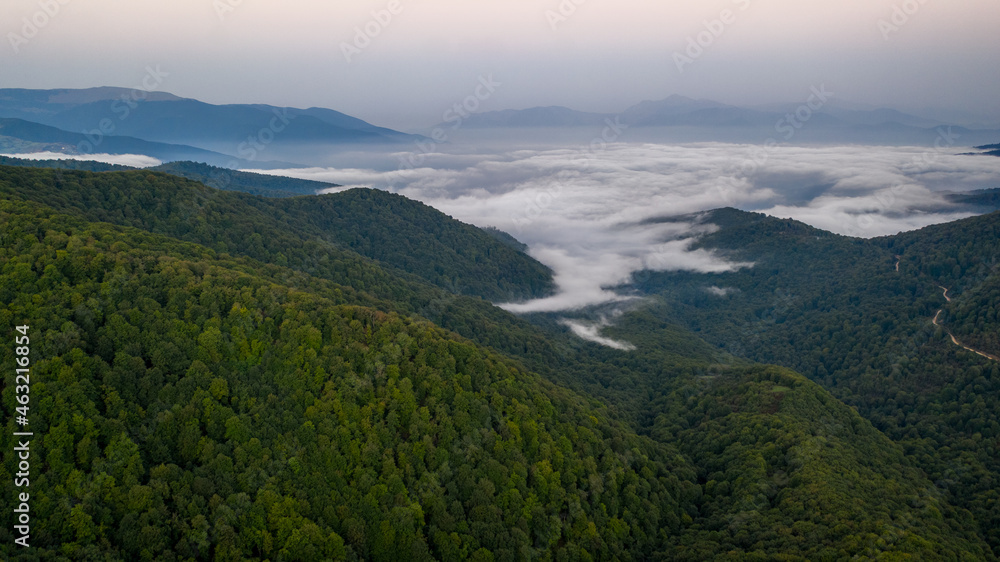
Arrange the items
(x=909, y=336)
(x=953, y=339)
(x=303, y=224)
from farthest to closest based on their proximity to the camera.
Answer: (x=303, y=224), (x=909, y=336), (x=953, y=339)

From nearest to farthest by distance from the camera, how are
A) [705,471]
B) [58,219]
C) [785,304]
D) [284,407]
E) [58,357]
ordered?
[58,357] < [284,407] < [58,219] < [705,471] < [785,304]

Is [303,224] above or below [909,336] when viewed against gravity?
above

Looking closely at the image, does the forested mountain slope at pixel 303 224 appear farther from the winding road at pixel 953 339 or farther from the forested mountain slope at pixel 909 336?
the winding road at pixel 953 339

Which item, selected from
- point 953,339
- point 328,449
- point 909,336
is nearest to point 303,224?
point 328,449

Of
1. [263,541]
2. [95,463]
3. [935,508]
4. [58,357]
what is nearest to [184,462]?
[95,463]

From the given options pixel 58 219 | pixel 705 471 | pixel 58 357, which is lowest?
pixel 705 471

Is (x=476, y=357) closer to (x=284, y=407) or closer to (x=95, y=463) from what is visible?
(x=284, y=407)

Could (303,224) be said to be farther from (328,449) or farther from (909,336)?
(909,336)

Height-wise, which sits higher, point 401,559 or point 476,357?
point 476,357

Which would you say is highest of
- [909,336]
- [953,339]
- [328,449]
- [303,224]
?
[303,224]

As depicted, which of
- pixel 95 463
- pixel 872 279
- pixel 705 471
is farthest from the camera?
pixel 872 279

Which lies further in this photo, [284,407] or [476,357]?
[476,357]
